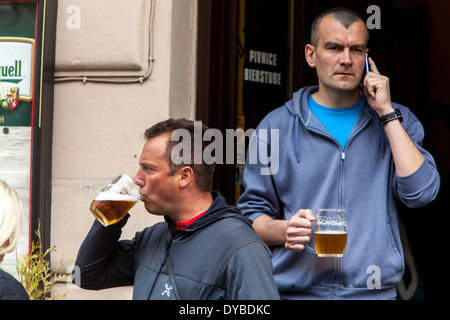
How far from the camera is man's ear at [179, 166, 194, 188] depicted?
8.91 ft

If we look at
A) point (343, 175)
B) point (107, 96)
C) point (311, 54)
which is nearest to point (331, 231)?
point (343, 175)

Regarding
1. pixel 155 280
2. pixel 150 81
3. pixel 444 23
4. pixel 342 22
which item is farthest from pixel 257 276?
pixel 444 23

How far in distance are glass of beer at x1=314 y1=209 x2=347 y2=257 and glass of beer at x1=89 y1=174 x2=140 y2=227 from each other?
2.31 feet

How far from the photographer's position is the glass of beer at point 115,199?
264 centimetres

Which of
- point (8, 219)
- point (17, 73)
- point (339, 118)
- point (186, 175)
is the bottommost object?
point (8, 219)

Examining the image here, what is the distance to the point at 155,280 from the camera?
257 cm

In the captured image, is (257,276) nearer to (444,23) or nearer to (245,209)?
(245,209)

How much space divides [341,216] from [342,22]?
2.96 feet

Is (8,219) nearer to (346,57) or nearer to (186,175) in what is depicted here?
(186,175)

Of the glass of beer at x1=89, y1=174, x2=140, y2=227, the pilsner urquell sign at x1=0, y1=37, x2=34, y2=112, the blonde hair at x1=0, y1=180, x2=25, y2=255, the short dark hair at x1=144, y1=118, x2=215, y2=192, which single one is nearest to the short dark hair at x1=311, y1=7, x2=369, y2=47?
the short dark hair at x1=144, y1=118, x2=215, y2=192

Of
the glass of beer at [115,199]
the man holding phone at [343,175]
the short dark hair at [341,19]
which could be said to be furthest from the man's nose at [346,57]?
the glass of beer at [115,199]

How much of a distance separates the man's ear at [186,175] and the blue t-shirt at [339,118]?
2.36ft

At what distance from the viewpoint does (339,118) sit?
3.16 metres

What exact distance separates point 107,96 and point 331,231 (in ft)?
7.15
